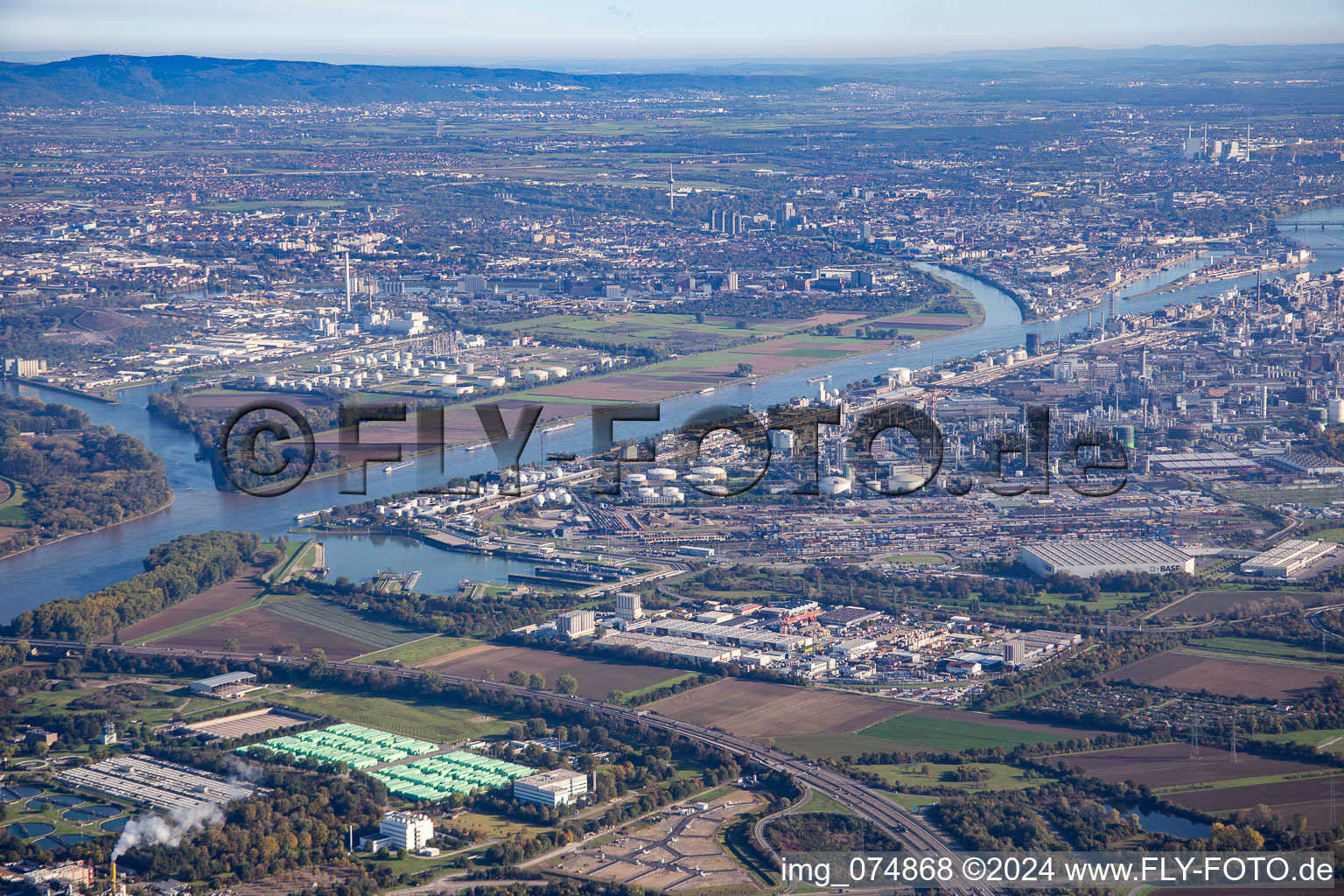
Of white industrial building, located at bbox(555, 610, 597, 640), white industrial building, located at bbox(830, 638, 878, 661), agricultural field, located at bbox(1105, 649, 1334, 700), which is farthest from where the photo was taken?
white industrial building, located at bbox(555, 610, 597, 640)

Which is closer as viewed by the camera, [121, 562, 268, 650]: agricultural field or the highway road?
the highway road

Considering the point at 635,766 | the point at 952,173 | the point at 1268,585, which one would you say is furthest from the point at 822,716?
the point at 952,173

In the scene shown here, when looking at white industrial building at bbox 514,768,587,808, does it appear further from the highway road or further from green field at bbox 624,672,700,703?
green field at bbox 624,672,700,703

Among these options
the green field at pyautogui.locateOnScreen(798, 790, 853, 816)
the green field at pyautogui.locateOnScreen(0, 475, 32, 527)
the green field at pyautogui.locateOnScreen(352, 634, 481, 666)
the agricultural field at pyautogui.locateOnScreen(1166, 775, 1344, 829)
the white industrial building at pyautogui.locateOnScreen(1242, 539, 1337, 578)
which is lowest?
the green field at pyautogui.locateOnScreen(0, 475, 32, 527)

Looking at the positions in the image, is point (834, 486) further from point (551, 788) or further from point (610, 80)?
point (610, 80)

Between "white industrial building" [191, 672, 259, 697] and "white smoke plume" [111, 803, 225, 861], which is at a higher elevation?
"white smoke plume" [111, 803, 225, 861]

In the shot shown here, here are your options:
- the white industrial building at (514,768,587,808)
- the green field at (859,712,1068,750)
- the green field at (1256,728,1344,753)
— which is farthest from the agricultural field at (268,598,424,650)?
the green field at (1256,728,1344,753)

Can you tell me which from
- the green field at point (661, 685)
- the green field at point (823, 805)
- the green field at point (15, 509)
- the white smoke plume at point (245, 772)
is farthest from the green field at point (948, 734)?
the green field at point (15, 509)
